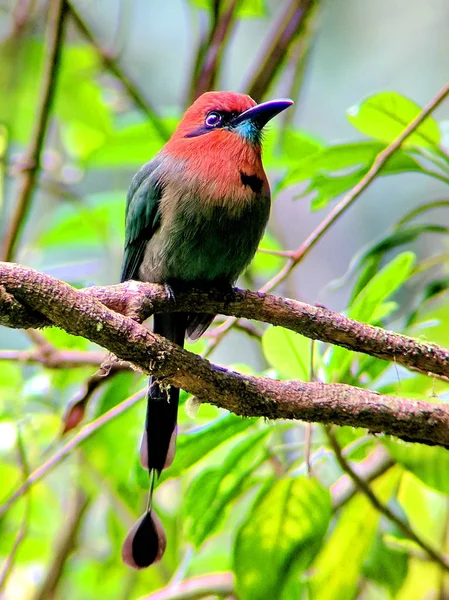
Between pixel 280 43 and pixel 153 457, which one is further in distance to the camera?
pixel 280 43

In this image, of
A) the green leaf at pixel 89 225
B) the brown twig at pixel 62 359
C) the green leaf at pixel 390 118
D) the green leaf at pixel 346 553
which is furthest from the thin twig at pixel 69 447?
the green leaf at pixel 89 225

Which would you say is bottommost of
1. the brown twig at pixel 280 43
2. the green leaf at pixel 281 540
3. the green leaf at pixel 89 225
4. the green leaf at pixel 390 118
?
the green leaf at pixel 281 540

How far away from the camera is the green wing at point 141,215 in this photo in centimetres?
182

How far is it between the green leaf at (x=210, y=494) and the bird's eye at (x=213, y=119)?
80 centimetres

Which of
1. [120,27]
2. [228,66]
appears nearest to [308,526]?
[120,27]

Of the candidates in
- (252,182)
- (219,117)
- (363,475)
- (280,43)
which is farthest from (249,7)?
(363,475)

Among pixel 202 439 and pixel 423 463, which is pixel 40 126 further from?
pixel 423 463

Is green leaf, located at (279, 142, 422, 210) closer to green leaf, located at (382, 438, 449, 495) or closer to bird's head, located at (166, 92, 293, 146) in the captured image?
bird's head, located at (166, 92, 293, 146)

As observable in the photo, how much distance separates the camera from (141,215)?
1869 millimetres

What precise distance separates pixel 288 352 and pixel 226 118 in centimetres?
72

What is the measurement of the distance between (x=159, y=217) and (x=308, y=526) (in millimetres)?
772

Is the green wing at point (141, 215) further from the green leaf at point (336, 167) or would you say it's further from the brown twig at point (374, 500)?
the brown twig at point (374, 500)

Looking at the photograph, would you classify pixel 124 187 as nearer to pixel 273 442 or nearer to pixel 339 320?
pixel 273 442

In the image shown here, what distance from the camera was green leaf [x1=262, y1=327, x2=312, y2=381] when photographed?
59.2 inches
